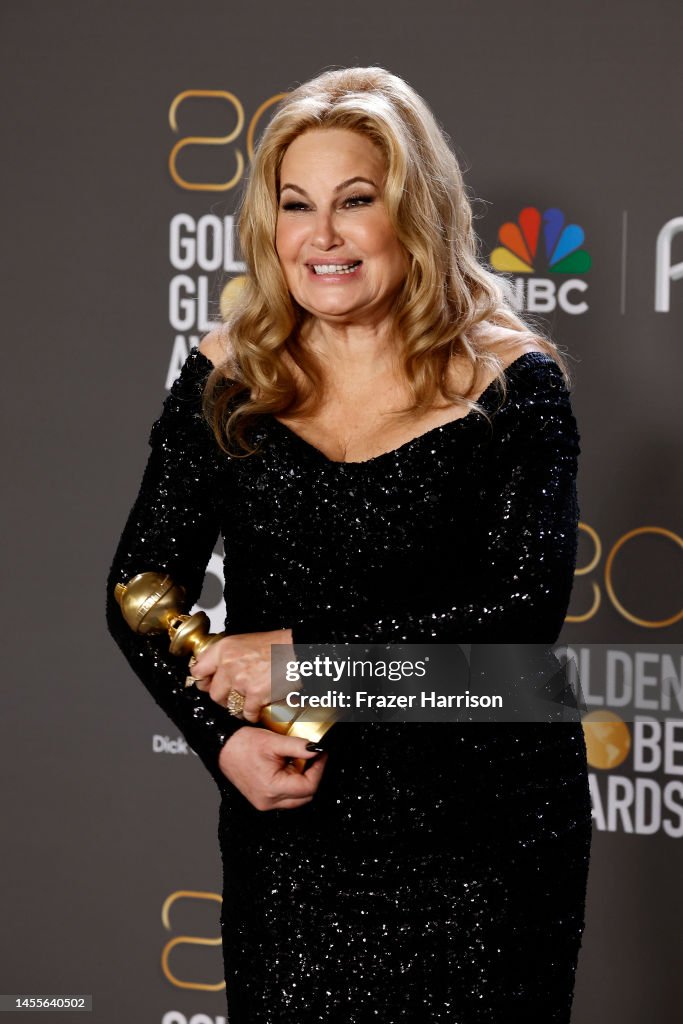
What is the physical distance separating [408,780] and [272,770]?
0.23 m

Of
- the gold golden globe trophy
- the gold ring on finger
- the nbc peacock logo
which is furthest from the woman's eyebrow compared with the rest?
the nbc peacock logo

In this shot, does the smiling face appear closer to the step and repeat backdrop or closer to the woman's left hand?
the woman's left hand

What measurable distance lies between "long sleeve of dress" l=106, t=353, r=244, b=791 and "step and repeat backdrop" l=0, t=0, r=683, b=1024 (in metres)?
0.82

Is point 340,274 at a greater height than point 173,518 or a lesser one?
greater

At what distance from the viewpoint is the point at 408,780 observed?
1832 millimetres

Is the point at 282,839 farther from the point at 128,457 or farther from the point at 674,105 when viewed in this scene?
the point at 674,105

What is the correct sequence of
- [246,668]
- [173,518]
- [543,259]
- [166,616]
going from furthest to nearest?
[543,259], [173,518], [166,616], [246,668]

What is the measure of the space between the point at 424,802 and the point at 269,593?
386mm

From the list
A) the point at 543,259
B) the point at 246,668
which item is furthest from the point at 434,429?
the point at 543,259

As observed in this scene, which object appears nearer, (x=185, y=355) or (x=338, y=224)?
(x=338, y=224)

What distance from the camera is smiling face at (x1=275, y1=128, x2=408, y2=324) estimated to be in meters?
1.86

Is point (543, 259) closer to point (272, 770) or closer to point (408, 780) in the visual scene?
point (408, 780)

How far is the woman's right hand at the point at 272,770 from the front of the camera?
5.56 feet

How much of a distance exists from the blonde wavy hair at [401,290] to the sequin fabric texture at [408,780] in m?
0.07
